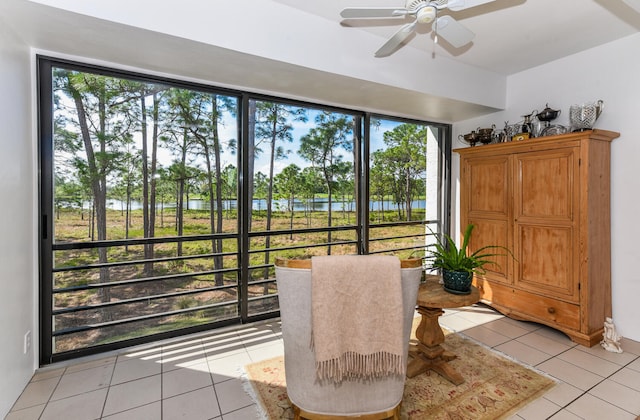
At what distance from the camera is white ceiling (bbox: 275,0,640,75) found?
86.5 inches

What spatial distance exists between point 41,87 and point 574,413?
3962mm

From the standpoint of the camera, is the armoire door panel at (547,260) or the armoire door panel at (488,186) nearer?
the armoire door panel at (547,260)

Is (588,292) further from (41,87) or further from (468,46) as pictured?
(41,87)

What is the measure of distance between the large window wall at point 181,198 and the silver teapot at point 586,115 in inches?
67.6

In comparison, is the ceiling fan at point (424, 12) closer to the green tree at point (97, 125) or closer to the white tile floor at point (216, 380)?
the green tree at point (97, 125)

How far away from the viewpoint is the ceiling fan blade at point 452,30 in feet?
5.86

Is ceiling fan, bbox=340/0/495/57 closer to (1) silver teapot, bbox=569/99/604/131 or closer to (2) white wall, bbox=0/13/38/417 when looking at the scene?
(1) silver teapot, bbox=569/99/604/131

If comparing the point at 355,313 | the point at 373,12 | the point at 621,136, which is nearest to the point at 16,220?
the point at 355,313

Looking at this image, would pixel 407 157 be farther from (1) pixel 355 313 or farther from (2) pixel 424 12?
(1) pixel 355 313

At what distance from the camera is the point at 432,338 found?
213 cm

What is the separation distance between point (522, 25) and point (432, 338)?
2.51m

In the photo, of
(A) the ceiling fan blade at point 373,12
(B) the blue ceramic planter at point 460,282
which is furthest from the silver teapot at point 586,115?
(A) the ceiling fan blade at point 373,12

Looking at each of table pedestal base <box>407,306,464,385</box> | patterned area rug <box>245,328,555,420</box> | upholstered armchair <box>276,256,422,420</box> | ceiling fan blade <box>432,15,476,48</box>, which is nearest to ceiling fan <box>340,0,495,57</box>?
ceiling fan blade <box>432,15,476,48</box>

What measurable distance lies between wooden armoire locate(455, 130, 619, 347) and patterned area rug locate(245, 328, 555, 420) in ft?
2.75
